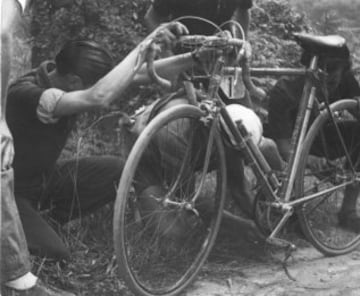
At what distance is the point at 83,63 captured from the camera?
3.52 metres

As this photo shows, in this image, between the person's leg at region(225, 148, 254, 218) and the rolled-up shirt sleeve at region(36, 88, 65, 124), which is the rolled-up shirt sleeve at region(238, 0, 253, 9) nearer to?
the person's leg at region(225, 148, 254, 218)

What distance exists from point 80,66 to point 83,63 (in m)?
0.03

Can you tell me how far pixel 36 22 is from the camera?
179 inches

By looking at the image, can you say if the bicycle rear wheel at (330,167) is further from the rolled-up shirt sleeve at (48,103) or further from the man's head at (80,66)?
the rolled-up shirt sleeve at (48,103)

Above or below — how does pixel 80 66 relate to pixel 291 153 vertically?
above

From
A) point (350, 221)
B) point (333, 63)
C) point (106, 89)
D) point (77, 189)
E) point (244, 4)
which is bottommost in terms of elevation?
point (350, 221)

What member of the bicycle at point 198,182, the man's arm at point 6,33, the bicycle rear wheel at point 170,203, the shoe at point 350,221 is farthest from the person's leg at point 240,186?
the man's arm at point 6,33

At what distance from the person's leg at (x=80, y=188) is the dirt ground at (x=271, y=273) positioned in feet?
2.35

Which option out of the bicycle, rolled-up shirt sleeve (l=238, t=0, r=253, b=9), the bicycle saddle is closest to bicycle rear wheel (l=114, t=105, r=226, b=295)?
the bicycle

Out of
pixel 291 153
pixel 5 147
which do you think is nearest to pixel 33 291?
pixel 5 147

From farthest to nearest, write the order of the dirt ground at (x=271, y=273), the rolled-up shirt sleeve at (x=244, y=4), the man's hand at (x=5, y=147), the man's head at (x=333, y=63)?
the rolled-up shirt sleeve at (x=244, y=4) < the man's head at (x=333, y=63) < the dirt ground at (x=271, y=273) < the man's hand at (x=5, y=147)

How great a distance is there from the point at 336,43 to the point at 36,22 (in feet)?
6.43

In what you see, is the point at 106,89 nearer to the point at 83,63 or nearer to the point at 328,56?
the point at 83,63

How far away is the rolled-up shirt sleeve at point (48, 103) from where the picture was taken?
10.7ft
